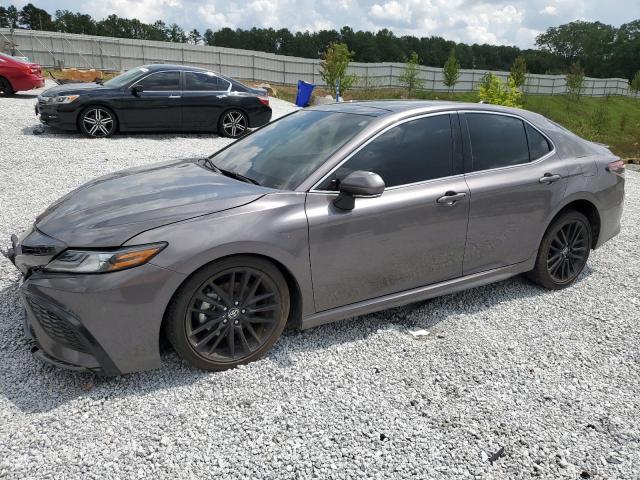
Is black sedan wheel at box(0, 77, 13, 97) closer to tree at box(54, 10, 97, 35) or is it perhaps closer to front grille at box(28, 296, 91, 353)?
front grille at box(28, 296, 91, 353)

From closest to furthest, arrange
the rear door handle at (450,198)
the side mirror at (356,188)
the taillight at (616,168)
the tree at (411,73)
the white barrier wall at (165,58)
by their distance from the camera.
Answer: the side mirror at (356,188) → the rear door handle at (450,198) → the taillight at (616,168) → the white barrier wall at (165,58) → the tree at (411,73)

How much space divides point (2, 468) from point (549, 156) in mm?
4208

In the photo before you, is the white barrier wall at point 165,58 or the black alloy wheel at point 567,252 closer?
the black alloy wheel at point 567,252

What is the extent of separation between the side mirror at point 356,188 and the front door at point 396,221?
51 millimetres

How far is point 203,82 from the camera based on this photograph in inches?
435

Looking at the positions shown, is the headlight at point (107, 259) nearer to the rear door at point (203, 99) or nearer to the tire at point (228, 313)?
the tire at point (228, 313)

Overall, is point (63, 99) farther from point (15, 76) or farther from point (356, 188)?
point (356, 188)

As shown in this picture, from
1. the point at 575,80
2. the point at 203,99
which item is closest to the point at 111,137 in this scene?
the point at 203,99

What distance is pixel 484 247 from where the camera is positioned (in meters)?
3.85

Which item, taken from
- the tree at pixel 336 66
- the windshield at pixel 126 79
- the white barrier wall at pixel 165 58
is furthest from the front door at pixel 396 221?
the white barrier wall at pixel 165 58

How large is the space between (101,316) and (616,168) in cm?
440

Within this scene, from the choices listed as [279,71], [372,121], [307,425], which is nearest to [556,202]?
[372,121]

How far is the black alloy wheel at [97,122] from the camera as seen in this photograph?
9.95 m

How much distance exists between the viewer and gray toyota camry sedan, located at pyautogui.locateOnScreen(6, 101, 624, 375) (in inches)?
107
